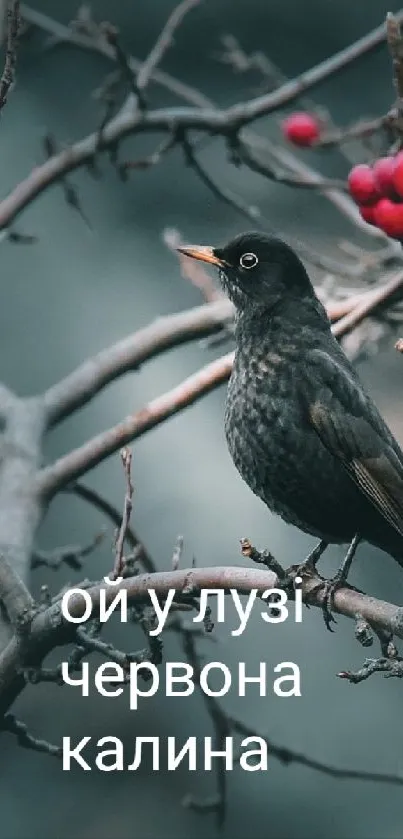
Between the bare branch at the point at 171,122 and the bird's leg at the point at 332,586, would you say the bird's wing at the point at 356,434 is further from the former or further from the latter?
the bare branch at the point at 171,122

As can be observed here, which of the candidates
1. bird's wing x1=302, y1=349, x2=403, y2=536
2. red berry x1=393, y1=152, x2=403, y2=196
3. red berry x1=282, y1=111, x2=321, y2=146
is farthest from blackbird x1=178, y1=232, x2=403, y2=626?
red berry x1=282, y1=111, x2=321, y2=146

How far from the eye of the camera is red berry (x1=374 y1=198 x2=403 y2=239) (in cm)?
159

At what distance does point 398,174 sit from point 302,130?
585 millimetres

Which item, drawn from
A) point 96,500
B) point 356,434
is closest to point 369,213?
point 356,434

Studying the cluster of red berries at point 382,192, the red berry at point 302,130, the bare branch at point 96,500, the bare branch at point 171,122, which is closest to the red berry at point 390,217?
the cluster of red berries at point 382,192

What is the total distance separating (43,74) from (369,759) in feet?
4.63

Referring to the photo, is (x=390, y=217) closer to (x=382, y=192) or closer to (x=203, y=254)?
(x=382, y=192)

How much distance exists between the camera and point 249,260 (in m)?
1.82

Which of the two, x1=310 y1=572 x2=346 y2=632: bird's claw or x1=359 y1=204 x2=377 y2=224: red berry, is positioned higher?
x1=359 y1=204 x2=377 y2=224: red berry

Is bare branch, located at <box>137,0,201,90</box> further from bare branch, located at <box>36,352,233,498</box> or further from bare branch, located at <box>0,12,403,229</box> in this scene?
bare branch, located at <box>36,352,233,498</box>

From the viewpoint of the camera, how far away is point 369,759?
179cm

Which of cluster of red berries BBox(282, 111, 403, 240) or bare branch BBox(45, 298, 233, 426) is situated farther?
bare branch BBox(45, 298, 233, 426)

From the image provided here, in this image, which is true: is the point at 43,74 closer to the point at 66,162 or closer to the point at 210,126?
the point at 66,162

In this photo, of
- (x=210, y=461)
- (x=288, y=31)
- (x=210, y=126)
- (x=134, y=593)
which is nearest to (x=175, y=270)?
(x=210, y=126)
